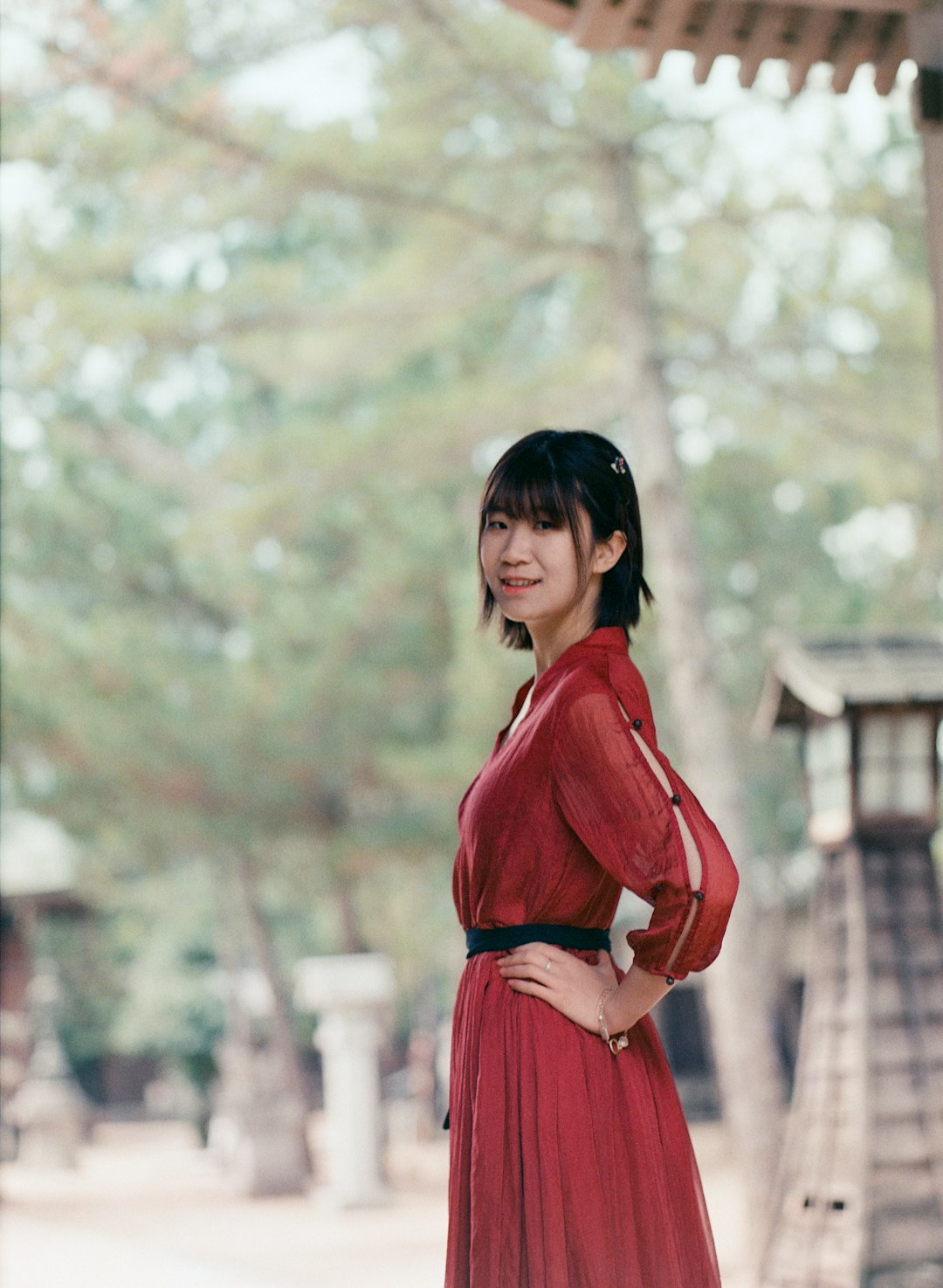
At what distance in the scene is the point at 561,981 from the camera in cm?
154

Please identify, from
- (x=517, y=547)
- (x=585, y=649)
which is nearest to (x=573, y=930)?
(x=585, y=649)

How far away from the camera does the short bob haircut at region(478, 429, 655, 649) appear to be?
5.25 ft

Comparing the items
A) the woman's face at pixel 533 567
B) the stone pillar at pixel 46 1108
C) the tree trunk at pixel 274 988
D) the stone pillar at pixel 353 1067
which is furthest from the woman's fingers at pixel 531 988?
the stone pillar at pixel 46 1108

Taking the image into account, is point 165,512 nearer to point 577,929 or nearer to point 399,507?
point 399,507

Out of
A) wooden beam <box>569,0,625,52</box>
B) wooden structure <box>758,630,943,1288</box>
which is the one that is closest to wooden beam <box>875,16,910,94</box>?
wooden beam <box>569,0,625,52</box>

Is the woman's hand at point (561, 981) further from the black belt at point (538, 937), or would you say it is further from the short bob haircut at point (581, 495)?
the short bob haircut at point (581, 495)

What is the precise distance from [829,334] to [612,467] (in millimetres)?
7093

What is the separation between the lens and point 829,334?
8.36 m

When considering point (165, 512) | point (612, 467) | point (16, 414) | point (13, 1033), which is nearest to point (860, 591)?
point (165, 512)

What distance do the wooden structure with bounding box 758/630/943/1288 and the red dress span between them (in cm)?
302

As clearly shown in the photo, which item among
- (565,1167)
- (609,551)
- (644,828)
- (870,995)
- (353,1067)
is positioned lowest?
(353,1067)

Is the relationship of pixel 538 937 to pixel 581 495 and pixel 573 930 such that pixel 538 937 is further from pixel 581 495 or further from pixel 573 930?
pixel 581 495

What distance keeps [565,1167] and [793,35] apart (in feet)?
6.55

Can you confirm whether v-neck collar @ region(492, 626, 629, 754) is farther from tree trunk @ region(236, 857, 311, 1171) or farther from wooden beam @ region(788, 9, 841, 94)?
tree trunk @ region(236, 857, 311, 1171)
